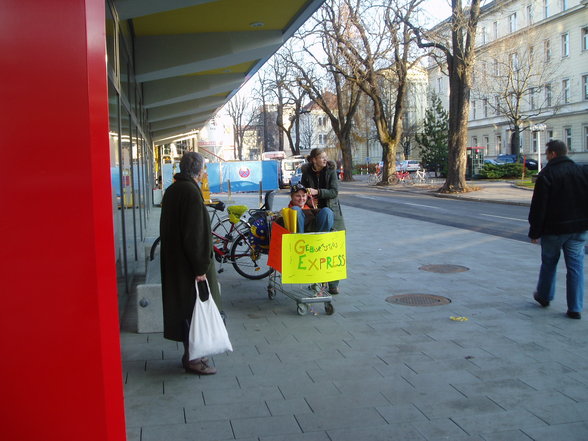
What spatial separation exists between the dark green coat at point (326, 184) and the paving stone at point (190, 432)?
3836 mm

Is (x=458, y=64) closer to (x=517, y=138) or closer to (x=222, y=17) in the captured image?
(x=222, y=17)

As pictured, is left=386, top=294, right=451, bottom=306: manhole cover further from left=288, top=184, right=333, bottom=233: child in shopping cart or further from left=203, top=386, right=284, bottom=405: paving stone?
left=203, top=386, right=284, bottom=405: paving stone

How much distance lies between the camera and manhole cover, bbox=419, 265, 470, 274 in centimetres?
910

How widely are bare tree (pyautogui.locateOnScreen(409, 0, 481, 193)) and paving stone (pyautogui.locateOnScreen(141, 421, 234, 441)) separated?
82.2ft

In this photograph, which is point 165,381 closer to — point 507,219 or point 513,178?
point 507,219

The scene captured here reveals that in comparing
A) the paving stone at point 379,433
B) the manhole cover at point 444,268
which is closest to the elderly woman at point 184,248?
the paving stone at point 379,433

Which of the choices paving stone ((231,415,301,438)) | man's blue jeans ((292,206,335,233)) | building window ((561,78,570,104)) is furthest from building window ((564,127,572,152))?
paving stone ((231,415,301,438))

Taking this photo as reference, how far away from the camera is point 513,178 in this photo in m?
44.9

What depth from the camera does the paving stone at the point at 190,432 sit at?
356 cm

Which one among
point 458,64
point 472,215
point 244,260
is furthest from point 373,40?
point 244,260

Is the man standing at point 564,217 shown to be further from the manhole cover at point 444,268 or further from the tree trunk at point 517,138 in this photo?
the tree trunk at point 517,138

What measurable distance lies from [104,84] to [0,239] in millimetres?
746

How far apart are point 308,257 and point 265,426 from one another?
112 inches

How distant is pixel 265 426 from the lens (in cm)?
371
